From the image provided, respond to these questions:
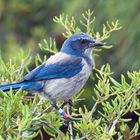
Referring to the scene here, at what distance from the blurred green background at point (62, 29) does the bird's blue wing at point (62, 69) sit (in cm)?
314

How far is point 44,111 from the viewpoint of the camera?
2.97 m

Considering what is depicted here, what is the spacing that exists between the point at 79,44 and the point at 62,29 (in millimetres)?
4458

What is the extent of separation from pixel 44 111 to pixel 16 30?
7.23 m

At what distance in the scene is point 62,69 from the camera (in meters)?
3.55

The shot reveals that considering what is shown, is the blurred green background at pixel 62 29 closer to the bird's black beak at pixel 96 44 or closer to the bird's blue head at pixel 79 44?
the bird's blue head at pixel 79 44

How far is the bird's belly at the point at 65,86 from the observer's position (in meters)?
3.36

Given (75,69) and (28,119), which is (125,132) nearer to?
(28,119)

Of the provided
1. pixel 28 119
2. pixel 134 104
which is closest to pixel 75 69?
pixel 134 104

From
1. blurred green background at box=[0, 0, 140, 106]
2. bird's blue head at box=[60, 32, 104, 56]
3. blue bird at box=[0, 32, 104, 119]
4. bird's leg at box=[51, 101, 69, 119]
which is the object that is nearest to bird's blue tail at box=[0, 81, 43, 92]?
blue bird at box=[0, 32, 104, 119]

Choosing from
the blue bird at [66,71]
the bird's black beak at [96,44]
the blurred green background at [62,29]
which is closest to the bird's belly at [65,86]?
the blue bird at [66,71]

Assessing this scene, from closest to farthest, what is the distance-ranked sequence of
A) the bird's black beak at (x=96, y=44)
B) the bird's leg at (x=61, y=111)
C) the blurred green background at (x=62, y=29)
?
1. the bird's leg at (x=61, y=111)
2. the bird's black beak at (x=96, y=44)
3. the blurred green background at (x=62, y=29)

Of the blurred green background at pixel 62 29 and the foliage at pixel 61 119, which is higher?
Answer: the foliage at pixel 61 119

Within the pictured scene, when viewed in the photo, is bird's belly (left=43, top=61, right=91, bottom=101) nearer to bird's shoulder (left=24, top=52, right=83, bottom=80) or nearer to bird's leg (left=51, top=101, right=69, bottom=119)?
bird's shoulder (left=24, top=52, right=83, bottom=80)

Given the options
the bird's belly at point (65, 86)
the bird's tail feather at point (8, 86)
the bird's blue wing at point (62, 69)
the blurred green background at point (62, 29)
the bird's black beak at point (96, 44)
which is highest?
the bird's tail feather at point (8, 86)
